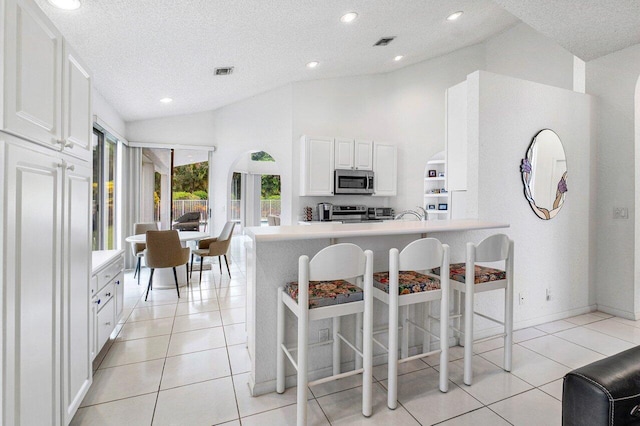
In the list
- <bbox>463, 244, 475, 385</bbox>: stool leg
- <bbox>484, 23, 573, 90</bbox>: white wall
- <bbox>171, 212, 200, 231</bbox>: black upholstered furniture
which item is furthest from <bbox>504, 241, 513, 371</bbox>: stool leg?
<bbox>171, 212, 200, 231</bbox>: black upholstered furniture

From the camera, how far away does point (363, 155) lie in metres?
5.44

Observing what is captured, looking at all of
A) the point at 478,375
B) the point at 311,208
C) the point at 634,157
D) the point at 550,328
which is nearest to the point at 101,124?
the point at 311,208

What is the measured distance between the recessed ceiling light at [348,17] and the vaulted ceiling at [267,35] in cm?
6

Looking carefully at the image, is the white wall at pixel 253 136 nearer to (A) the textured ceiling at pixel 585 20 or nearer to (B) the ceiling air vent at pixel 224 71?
(B) the ceiling air vent at pixel 224 71

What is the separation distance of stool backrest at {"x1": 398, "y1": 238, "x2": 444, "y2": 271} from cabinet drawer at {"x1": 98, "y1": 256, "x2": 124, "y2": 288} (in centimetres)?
211

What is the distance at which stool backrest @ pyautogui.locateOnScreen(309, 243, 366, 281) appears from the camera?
66.2 inches

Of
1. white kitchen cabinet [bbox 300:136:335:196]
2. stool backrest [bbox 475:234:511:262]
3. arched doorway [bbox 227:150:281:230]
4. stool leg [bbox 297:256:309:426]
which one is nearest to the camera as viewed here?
stool leg [bbox 297:256:309:426]

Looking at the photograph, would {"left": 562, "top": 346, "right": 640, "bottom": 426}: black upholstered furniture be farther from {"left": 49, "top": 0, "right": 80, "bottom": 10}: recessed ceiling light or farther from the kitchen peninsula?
{"left": 49, "top": 0, "right": 80, "bottom": 10}: recessed ceiling light

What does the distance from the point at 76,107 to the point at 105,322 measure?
1615 millimetres

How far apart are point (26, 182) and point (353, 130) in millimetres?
5036

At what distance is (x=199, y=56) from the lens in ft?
11.2

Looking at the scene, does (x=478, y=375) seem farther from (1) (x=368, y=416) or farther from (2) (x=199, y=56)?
(2) (x=199, y=56)

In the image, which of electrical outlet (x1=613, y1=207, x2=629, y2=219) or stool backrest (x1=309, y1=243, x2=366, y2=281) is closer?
stool backrest (x1=309, y1=243, x2=366, y2=281)

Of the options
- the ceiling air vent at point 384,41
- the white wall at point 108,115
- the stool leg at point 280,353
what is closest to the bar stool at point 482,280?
the stool leg at point 280,353
